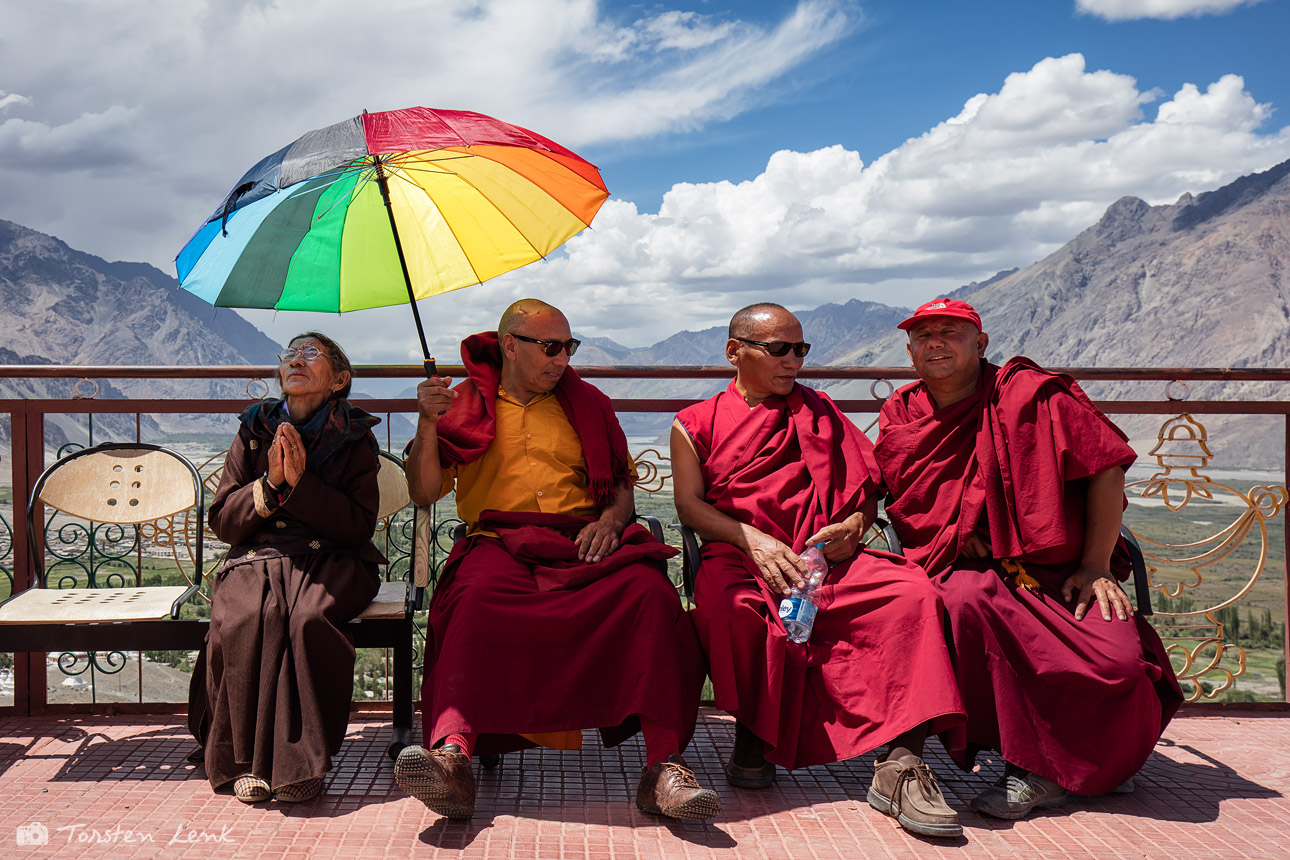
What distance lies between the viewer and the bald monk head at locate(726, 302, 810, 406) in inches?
145

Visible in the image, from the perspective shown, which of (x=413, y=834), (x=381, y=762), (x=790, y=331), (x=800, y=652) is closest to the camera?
(x=413, y=834)

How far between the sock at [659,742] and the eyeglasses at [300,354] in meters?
1.86

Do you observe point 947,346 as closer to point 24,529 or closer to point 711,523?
point 711,523

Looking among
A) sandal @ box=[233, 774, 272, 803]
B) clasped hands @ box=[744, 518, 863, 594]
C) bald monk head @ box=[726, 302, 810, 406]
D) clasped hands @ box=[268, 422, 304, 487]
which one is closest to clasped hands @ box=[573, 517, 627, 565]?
clasped hands @ box=[744, 518, 863, 594]

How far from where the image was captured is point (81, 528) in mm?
4062

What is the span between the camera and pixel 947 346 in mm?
3531

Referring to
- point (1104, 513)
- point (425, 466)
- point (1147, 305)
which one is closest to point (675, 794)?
point (425, 466)

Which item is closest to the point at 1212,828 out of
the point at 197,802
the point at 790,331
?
the point at 790,331

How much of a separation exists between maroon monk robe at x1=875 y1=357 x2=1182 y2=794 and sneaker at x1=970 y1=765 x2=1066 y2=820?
0.14 ft

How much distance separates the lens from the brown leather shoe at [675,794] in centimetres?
282

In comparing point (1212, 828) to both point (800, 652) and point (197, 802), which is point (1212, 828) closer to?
point (800, 652)

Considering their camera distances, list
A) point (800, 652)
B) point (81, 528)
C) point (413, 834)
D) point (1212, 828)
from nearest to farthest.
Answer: point (413, 834)
point (1212, 828)
point (800, 652)
point (81, 528)

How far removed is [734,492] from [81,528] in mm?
2917

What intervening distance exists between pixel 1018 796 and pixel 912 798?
0.39 meters
